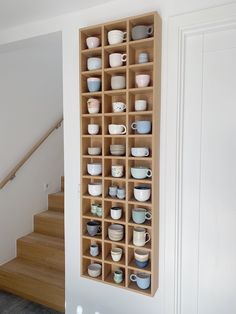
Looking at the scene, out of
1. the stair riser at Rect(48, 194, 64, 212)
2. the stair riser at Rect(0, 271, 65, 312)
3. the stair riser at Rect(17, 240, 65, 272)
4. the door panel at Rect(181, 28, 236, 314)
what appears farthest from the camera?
the stair riser at Rect(48, 194, 64, 212)

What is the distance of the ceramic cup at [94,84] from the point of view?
1.43 meters

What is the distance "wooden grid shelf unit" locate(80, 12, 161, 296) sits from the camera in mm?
1317

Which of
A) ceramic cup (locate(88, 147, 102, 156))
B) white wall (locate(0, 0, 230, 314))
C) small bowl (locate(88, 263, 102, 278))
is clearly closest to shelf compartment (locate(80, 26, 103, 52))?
white wall (locate(0, 0, 230, 314))

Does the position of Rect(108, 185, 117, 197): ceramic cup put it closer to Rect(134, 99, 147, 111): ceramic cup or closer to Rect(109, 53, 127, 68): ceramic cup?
Rect(134, 99, 147, 111): ceramic cup

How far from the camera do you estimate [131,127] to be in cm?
139

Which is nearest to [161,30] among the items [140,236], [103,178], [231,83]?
[231,83]

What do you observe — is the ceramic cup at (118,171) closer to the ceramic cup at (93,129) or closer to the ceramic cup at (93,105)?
the ceramic cup at (93,129)

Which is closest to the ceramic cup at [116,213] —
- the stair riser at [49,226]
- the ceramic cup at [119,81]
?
the ceramic cup at [119,81]

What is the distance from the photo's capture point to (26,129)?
2596 millimetres

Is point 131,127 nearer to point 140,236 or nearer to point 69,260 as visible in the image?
point 140,236

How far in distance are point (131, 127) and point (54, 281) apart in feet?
4.98

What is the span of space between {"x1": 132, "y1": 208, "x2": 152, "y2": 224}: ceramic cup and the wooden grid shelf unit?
0.09ft

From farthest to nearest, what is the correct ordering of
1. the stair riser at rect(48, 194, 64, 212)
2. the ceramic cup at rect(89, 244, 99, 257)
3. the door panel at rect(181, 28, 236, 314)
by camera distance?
the stair riser at rect(48, 194, 64, 212) < the ceramic cup at rect(89, 244, 99, 257) < the door panel at rect(181, 28, 236, 314)

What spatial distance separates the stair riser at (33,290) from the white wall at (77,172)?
1.17 feet
